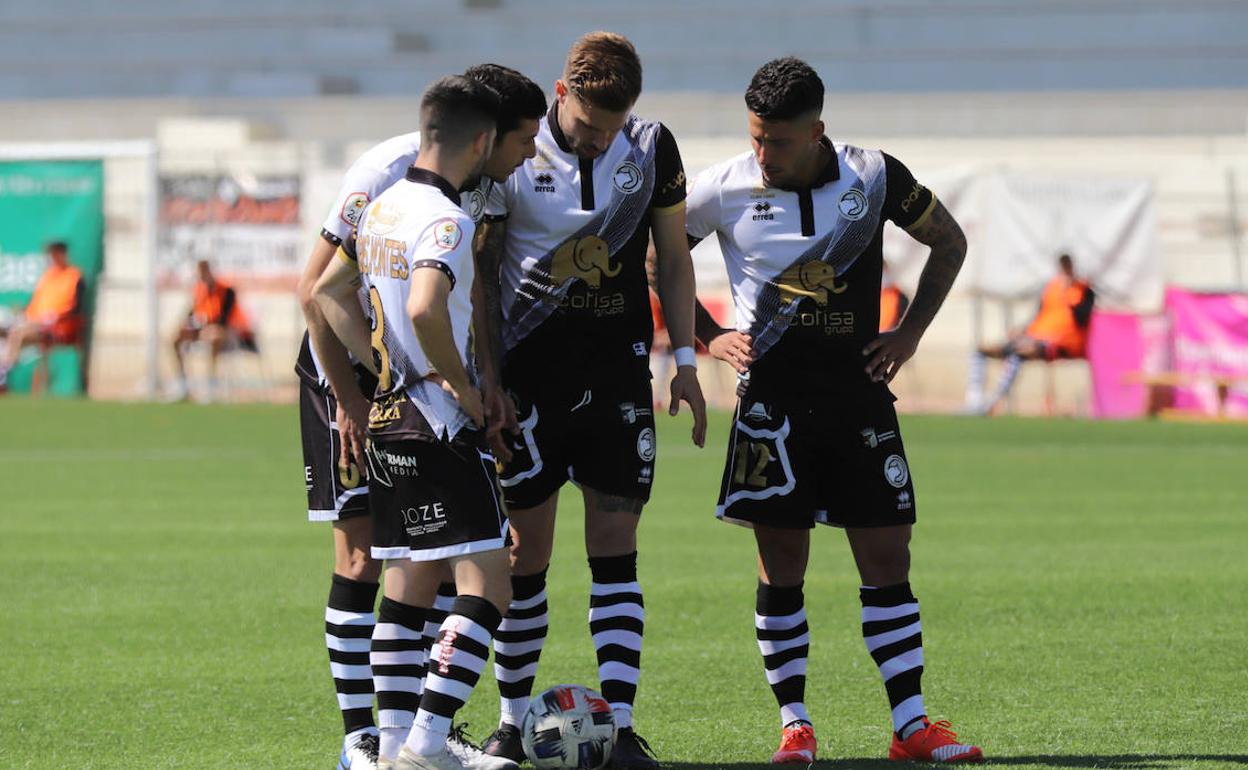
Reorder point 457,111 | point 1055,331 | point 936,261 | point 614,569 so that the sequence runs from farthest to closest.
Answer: point 1055,331 < point 936,261 < point 614,569 < point 457,111

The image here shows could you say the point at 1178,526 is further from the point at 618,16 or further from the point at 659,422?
the point at 618,16

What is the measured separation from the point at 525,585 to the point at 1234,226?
20261mm

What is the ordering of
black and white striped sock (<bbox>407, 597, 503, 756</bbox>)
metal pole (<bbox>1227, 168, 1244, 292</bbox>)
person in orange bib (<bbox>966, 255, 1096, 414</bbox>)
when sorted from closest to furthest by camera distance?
black and white striped sock (<bbox>407, 597, 503, 756</bbox>), person in orange bib (<bbox>966, 255, 1096, 414</bbox>), metal pole (<bbox>1227, 168, 1244, 292</bbox>)

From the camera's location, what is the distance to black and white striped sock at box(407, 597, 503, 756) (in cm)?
506

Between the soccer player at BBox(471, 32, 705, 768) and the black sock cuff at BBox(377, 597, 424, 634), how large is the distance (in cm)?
67

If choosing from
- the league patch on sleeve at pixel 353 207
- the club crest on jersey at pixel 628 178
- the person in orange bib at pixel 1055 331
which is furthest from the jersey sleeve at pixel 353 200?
the person in orange bib at pixel 1055 331

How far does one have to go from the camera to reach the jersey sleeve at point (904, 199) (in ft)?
19.8

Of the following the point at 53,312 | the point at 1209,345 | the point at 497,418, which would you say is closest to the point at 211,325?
the point at 53,312

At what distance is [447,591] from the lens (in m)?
5.99

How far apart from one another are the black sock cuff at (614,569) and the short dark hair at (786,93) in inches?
55.7

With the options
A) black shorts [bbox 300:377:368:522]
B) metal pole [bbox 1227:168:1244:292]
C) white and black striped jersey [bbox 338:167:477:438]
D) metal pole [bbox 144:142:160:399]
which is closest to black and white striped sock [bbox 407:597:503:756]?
white and black striped jersey [bbox 338:167:477:438]

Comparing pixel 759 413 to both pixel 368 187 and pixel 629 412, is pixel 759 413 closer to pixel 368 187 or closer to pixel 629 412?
pixel 629 412

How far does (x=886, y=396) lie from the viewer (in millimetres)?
6105

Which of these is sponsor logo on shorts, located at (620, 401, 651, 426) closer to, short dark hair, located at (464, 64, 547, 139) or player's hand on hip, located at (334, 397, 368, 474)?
player's hand on hip, located at (334, 397, 368, 474)
